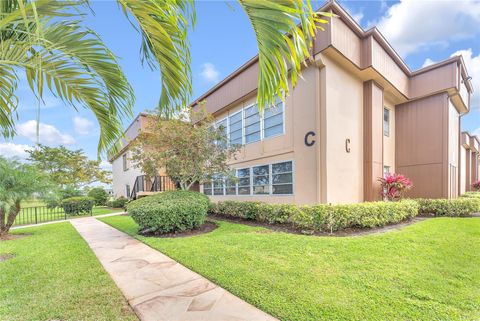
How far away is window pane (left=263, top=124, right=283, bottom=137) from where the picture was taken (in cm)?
962

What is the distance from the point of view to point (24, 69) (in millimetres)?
2521

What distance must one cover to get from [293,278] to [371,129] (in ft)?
25.8

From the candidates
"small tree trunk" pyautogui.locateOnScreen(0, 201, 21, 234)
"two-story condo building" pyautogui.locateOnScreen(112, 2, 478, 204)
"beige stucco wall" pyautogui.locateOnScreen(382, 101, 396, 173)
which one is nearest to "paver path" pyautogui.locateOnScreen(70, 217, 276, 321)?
"small tree trunk" pyautogui.locateOnScreen(0, 201, 21, 234)

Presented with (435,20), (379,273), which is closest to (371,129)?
(435,20)

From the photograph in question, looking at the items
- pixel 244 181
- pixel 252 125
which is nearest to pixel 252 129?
pixel 252 125

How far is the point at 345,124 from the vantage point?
28.4ft

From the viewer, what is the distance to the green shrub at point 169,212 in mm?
6867

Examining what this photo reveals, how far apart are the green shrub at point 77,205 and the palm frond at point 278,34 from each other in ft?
53.5

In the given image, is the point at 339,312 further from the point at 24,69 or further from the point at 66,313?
the point at 24,69

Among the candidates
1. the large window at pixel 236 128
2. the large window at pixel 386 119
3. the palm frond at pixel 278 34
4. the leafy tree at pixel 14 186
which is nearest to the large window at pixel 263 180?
the large window at pixel 236 128

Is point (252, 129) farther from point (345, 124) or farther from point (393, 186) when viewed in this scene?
point (393, 186)

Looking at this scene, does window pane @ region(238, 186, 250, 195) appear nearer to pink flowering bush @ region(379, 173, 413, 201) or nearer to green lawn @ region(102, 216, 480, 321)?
green lawn @ region(102, 216, 480, 321)

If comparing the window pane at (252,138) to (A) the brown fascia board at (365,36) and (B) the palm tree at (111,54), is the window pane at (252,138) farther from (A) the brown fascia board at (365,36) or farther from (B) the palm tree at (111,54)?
(B) the palm tree at (111,54)

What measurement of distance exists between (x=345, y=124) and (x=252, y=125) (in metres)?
4.05
